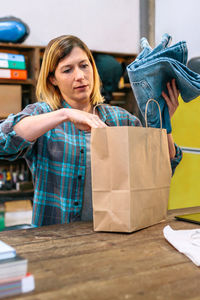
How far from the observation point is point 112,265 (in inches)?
27.6

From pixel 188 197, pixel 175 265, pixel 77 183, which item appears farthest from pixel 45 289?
pixel 188 197

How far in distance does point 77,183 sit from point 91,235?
1.38 ft

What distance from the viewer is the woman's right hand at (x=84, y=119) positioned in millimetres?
994

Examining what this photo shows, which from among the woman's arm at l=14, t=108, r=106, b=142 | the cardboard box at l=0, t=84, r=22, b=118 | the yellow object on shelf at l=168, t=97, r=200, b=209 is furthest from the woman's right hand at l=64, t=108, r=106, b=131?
the cardboard box at l=0, t=84, r=22, b=118

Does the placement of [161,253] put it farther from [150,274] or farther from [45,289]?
[45,289]

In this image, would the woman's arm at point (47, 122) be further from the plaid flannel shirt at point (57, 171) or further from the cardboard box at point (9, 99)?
the cardboard box at point (9, 99)

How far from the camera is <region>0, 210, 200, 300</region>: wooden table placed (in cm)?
58

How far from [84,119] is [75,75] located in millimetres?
438

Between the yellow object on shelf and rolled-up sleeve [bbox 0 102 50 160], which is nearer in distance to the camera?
rolled-up sleeve [bbox 0 102 50 160]

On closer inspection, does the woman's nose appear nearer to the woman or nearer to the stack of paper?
the woman

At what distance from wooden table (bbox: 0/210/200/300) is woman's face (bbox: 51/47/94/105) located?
2.16 ft

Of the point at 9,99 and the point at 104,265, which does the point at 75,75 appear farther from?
the point at 9,99

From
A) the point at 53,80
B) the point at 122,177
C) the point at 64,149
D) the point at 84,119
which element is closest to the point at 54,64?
the point at 53,80

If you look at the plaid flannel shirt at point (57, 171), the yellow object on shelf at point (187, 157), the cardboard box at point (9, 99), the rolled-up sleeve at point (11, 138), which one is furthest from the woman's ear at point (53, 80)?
the cardboard box at point (9, 99)
